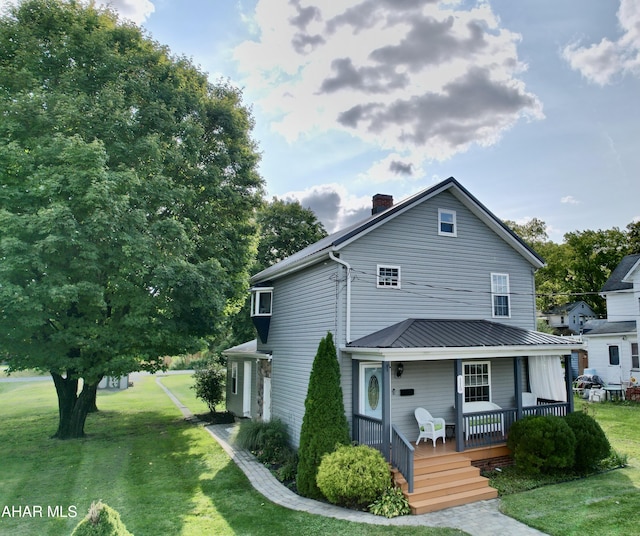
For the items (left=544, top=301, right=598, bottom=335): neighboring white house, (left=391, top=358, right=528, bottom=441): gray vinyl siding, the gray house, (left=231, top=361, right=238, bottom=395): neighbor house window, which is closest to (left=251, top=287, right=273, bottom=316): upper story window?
the gray house

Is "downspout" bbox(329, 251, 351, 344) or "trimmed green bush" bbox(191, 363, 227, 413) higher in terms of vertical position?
"downspout" bbox(329, 251, 351, 344)

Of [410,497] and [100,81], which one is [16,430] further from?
[410,497]

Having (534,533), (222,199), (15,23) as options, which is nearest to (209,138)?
(222,199)

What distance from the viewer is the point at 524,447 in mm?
11172

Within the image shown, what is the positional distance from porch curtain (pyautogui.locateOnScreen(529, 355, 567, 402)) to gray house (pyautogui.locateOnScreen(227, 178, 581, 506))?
1.4 inches

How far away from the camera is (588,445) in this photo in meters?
11.2

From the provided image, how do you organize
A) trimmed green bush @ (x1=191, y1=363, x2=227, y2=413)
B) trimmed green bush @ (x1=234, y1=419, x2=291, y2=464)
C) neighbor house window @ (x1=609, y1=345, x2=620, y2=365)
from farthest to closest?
Answer: neighbor house window @ (x1=609, y1=345, x2=620, y2=365)
trimmed green bush @ (x1=191, y1=363, x2=227, y2=413)
trimmed green bush @ (x1=234, y1=419, x2=291, y2=464)

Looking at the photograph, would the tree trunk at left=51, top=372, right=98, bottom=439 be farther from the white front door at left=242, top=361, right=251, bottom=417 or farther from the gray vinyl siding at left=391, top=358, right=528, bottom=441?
the gray vinyl siding at left=391, top=358, right=528, bottom=441

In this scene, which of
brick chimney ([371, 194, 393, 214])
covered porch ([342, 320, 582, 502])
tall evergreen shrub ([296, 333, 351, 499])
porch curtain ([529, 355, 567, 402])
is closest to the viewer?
tall evergreen shrub ([296, 333, 351, 499])

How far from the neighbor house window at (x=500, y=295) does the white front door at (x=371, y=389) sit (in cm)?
546

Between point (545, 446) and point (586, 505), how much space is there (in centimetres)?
186

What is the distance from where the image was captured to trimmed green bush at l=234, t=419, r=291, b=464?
13.1m

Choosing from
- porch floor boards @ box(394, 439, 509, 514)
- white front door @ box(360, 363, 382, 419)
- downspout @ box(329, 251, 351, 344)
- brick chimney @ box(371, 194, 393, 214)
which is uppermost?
brick chimney @ box(371, 194, 393, 214)

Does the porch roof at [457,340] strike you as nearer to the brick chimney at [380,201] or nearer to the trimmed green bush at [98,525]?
the brick chimney at [380,201]
